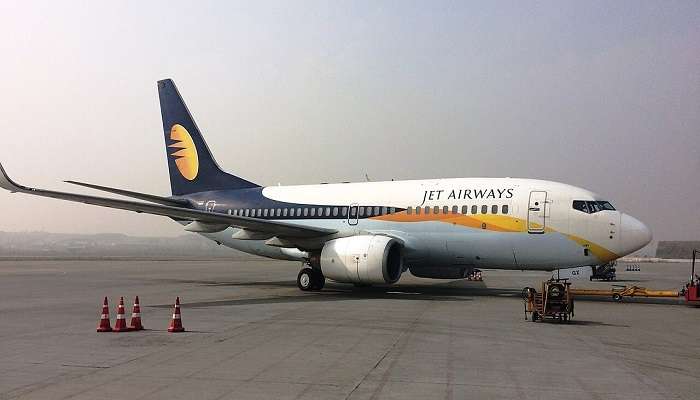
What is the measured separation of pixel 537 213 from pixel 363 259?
5811mm

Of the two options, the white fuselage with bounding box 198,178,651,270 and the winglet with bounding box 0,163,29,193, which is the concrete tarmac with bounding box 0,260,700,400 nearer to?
the white fuselage with bounding box 198,178,651,270

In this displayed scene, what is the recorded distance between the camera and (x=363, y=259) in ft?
63.4

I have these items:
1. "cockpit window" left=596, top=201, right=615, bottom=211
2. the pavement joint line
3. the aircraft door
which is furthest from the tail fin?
the pavement joint line

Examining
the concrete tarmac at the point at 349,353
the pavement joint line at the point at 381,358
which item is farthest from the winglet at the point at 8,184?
the pavement joint line at the point at 381,358

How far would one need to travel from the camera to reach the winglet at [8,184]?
18.3 meters

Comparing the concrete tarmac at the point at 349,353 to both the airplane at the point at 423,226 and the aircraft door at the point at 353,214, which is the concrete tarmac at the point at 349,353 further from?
the aircraft door at the point at 353,214

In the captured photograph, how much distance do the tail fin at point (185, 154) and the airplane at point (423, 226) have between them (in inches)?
138

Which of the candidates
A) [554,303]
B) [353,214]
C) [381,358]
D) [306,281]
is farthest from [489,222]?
[381,358]

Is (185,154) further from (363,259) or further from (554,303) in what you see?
(554,303)

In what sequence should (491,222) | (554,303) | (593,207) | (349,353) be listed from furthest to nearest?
(491,222), (593,207), (554,303), (349,353)

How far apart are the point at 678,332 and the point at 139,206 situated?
1528 cm

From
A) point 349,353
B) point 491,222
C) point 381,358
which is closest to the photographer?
point 381,358

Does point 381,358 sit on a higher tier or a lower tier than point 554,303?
lower

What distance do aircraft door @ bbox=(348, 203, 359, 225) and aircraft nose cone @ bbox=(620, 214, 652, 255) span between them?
9.10 metres
